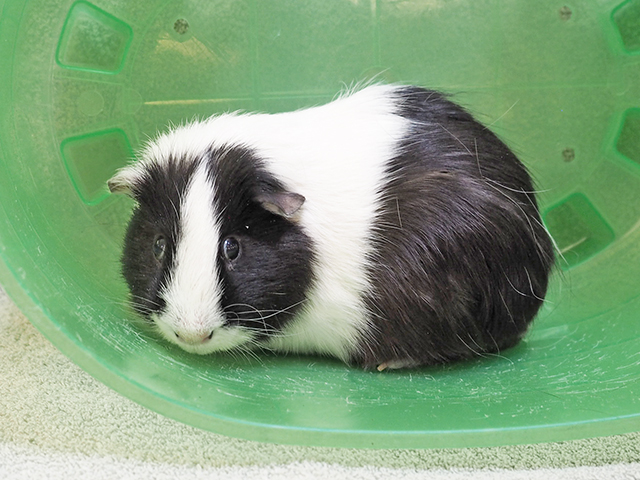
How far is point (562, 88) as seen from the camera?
2369 millimetres

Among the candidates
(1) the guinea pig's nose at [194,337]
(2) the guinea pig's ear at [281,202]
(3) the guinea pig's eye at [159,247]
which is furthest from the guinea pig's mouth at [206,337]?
(2) the guinea pig's ear at [281,202]

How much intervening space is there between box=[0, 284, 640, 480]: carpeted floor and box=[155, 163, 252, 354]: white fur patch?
28 cm

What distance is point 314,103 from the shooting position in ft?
7.88

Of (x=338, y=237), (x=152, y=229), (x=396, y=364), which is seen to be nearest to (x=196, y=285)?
(x=152, y=229)

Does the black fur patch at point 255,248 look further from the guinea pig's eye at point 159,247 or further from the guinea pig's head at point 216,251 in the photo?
the guinea pig's eye at point 159,247

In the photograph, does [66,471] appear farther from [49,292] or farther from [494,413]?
[494,413]

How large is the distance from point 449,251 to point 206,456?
2.63ft

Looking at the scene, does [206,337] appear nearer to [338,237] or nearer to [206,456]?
[206,456]

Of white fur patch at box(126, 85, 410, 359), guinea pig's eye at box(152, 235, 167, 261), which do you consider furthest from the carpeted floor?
guinea pig's eye at box(152, 235, 167, 261)

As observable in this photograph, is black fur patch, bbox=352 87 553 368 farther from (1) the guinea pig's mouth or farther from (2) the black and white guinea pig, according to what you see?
(1) the guinea pig's mouth

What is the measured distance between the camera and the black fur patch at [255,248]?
1605 millimetres

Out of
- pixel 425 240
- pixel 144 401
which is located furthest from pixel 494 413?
pixel 144 401

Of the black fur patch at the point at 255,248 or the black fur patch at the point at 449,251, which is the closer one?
the black fur patch at the point at 255,248

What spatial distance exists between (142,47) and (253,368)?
47.1 inches
